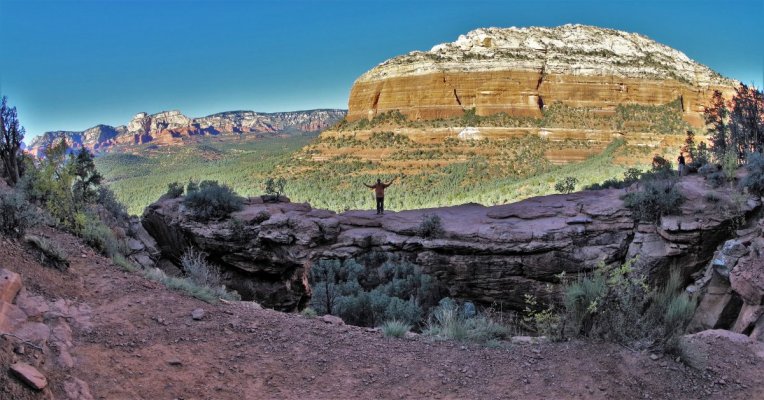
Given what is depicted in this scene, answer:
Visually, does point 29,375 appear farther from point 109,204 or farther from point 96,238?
point 109,204

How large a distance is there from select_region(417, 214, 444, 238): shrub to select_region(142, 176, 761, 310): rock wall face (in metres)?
0.16

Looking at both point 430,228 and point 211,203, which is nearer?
point 430,228

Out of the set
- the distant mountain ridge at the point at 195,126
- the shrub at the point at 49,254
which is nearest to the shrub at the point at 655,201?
the shrub at the point at 49,254

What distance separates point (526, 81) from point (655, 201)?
3760 cm

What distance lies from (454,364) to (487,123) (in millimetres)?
42053

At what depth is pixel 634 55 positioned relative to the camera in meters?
52.2

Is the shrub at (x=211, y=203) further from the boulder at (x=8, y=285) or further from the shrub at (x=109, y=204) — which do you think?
the boulder at (x=8, y=285)

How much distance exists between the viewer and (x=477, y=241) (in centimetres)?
1152

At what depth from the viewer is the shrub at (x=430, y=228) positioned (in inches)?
472

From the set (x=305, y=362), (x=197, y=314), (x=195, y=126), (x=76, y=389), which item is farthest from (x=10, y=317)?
(x=195, y=126)

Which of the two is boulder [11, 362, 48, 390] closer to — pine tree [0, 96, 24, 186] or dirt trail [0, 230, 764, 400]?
dirt trail [0, 230, 764, 400]

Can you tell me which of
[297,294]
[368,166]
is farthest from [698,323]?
[368,166]

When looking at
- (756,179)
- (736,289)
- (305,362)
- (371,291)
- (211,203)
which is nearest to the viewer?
(305,362)

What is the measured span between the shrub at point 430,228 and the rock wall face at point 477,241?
158 mm
